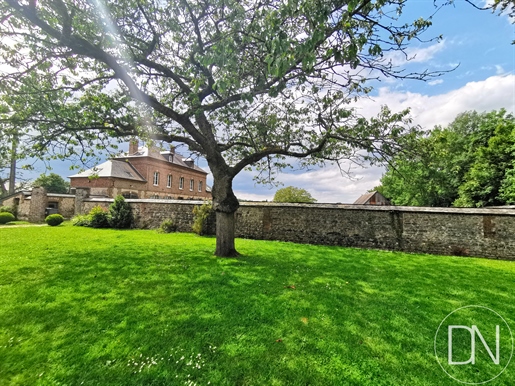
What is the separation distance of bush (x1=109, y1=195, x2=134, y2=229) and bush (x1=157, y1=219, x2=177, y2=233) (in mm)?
3093

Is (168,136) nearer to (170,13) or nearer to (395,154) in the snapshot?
(170,13)

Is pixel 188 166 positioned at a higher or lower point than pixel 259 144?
higher

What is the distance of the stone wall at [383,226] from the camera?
10125 millimetres

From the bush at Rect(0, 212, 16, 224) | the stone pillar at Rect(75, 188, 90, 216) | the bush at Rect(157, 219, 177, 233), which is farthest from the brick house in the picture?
the bush at Rect(157, 219, 177, 233)

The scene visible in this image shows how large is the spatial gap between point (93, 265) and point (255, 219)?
324 inches

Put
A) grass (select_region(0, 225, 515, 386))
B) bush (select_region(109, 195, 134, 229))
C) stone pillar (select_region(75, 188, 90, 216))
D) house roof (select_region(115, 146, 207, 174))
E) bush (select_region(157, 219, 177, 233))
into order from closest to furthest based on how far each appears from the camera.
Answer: grass (select_region(0, 225, 515, 386)) → bush (select_region(157, 219, 177, 233)) → bush (select_region(109, 195, 134, 229)) → stone pillar (select_region(75, 188, 90, 216)) → house roof (select_region(115, 146, 207, 174))

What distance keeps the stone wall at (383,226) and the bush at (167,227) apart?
12.4 inches

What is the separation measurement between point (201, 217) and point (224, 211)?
5.99 meters

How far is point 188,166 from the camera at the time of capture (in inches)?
1544

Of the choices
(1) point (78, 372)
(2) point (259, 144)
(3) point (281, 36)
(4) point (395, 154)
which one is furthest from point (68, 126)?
(4) point (395, 154)

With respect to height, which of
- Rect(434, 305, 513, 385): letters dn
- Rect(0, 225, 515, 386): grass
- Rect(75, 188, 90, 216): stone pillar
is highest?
Rect(75, 188, 90, 216): stone pillar

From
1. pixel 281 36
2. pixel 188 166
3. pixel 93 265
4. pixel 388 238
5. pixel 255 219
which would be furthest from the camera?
pixel 188 166

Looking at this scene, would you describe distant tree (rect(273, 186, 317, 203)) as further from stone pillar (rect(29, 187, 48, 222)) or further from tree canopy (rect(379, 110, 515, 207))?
stone pillar (rect(29, 187, 48, 222))

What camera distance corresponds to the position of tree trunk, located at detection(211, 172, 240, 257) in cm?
809
